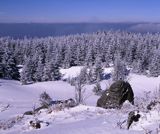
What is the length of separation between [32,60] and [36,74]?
3602 millimetres

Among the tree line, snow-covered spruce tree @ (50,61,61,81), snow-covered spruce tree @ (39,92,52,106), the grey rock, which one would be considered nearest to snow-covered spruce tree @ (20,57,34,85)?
the tree line

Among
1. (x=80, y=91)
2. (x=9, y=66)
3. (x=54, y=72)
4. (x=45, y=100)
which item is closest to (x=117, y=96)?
(x=45, y=100)

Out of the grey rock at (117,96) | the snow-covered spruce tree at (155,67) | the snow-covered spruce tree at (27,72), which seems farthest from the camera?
the snow-covered spruce tree at (155,67)

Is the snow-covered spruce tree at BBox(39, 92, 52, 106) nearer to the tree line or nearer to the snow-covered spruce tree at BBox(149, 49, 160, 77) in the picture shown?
the tree line

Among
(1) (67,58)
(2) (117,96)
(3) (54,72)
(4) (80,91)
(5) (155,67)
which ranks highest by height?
(2) (117,96)

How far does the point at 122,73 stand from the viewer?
254 ft

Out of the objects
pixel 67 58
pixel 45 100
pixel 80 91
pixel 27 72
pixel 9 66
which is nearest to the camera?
pixel 45 100

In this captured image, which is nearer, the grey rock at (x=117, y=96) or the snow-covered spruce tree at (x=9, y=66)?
the grey rock at (x=117, y=96)

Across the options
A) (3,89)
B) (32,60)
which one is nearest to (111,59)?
(32,60)

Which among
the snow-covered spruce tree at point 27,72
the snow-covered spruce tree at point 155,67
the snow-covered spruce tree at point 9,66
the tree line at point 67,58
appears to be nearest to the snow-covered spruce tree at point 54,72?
the tree line at point 67,58

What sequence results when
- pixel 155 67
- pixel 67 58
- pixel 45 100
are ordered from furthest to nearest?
pixel 67 58 < pixel 155 67 < pixel 45 100

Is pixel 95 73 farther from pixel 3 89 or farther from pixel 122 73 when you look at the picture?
pixel 3 89

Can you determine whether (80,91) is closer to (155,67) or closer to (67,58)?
(155,67)

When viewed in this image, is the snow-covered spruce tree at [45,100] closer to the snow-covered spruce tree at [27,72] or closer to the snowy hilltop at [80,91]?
the snowy hilltop at [80,91]
